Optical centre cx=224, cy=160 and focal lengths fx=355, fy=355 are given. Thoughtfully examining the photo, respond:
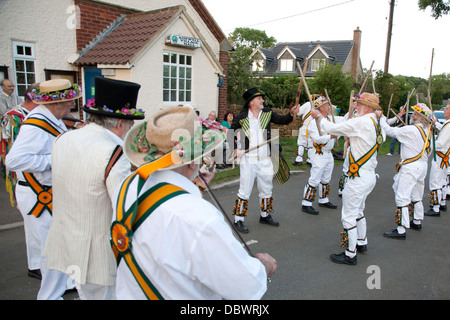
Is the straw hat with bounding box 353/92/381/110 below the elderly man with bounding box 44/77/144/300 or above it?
above

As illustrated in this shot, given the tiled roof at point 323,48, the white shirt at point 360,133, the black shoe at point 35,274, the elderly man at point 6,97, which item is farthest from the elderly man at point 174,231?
the tiled roof at point 323,48

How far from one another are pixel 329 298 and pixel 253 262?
2670 millimetres

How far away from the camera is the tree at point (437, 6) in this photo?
15734 mm

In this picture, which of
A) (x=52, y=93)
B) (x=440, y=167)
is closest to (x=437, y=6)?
(x=440, y=167)

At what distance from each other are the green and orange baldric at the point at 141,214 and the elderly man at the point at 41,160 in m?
1.93

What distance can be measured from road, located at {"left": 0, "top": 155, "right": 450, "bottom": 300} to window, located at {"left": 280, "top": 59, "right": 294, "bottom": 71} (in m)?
35.6

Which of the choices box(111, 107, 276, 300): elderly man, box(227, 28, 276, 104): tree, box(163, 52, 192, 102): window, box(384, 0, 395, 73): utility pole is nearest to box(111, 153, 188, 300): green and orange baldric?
box(111, 107, 276, 300): elderly man

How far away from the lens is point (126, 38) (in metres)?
9.26

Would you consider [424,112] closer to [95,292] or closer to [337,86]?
[95,292]

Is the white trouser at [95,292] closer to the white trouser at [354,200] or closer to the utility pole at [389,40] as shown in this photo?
the white trouser at [354,200]

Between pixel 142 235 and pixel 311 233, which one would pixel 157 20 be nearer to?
pixel 311 233

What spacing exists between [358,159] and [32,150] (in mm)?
3700

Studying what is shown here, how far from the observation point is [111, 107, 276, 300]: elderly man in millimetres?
1403

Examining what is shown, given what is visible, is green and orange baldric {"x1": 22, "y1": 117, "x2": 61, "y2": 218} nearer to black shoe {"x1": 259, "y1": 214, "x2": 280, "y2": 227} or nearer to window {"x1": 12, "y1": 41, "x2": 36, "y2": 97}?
black shoe {"x1": 259, "y1": 214, "x2": 280, "y2": 227}
